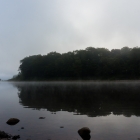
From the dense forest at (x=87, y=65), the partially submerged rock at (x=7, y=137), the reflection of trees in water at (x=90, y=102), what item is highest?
the dense forest at (x=87, y=65)

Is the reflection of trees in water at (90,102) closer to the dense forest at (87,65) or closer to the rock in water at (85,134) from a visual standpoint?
the rock in water at (85,134)

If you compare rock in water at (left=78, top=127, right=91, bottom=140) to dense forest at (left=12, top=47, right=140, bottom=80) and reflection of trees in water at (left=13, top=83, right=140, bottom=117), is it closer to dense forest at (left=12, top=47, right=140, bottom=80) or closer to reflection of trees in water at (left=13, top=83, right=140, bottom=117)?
reflection of trees in water at (left=13, top=83, right=140, bottom=117)

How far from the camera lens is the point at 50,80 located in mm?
146750

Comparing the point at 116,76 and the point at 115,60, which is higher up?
the point at 115,60

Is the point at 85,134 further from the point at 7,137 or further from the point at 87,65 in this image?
the point at 87,65

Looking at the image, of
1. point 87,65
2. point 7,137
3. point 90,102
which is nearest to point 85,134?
point 7,137

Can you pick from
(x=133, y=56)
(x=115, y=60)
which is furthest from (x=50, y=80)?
(x=133, y=56)

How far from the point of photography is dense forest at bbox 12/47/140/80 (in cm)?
11906

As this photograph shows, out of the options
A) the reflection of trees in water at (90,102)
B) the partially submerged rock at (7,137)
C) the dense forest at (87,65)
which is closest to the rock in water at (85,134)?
the partially submerged rock at (7,137)

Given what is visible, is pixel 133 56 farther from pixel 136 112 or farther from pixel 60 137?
pixel 60 137

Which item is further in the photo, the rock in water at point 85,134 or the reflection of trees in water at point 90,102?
the reflection of trees in water at point 90,102

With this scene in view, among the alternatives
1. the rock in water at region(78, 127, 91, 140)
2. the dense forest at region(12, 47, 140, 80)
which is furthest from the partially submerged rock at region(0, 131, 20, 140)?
the dense forest at region(12, 47, 140, 80)

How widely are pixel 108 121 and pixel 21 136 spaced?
790cm

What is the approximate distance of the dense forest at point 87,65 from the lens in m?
119
